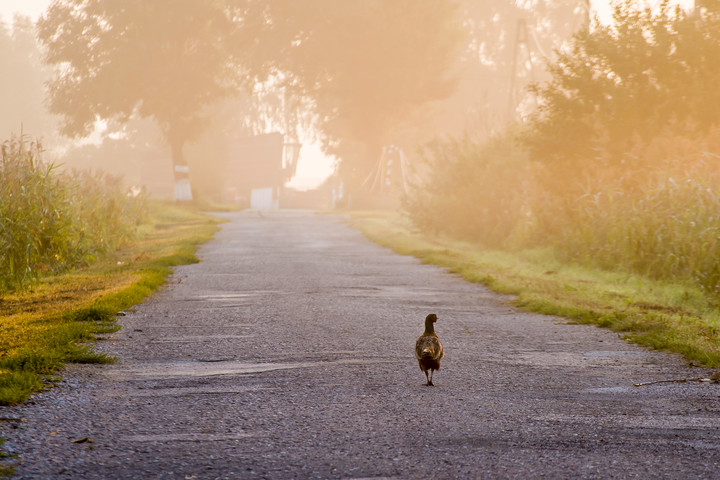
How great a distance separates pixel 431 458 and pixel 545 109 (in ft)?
50.6

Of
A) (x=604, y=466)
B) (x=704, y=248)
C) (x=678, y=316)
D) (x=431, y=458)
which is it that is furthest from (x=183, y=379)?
(x=704, y=248)

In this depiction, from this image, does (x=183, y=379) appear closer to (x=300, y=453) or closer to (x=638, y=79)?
(x=300, y=453)

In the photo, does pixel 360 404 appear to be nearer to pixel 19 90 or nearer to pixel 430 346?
pixel 430 346

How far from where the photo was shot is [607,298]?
11125mm

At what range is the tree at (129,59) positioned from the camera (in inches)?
1805

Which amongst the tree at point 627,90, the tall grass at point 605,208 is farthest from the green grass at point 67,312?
the tree at point 627,90

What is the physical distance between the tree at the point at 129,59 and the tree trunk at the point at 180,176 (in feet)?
0.21

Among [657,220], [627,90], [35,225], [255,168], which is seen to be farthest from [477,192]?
[255,168]

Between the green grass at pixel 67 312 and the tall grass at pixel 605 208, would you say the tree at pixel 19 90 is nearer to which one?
the tall grass at pixel 605 208

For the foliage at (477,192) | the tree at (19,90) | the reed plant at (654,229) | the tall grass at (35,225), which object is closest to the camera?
the tall grass at (35,225)

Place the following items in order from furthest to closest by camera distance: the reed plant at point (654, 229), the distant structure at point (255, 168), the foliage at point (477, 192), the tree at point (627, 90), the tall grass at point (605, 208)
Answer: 1. the distant structure at point (255, 168)
2. the foliage at point (477, 192)
3. the tree at point (627, 90)
4. the tall grass at point (605, 208)
5. the reed plant at point (654, 229)

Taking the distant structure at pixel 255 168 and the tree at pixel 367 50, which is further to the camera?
the distant structure at pixel 255 168

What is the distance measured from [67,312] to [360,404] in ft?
15.3

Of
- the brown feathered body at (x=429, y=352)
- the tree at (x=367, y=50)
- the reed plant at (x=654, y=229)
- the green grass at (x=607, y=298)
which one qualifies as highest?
the tree at (x=367, y=50)
